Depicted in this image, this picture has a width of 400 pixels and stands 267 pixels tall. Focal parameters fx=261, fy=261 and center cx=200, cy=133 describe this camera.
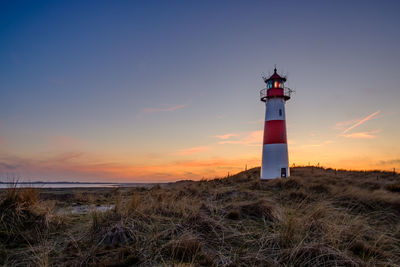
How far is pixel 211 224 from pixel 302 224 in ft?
5.39

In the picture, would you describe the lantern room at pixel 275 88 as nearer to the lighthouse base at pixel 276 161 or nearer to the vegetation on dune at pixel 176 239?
the lighthouse base at pixel 276 161

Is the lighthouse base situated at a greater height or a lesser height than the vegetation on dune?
greater

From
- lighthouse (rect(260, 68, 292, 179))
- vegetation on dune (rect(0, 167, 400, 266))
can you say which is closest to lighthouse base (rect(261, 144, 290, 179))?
lighthouse (rect(260, 68, 292, 179))

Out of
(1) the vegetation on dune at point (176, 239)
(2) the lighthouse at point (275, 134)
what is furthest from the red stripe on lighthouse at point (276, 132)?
(1) the vegetation on dune at point (176, 239)

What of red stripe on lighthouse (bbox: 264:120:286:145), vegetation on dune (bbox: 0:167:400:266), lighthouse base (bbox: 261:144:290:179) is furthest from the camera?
red stripe on lighthouse (bbox: 264:120:286:145)

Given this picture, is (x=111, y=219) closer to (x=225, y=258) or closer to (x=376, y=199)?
(x=225, y=258)

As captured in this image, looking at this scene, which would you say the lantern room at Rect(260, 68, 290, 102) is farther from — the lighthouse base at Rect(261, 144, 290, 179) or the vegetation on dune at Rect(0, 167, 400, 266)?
the vegetation on dune at Rect(0, 167, 400, 266)

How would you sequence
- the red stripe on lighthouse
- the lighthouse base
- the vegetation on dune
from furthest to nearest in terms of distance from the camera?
the red stripe on lighthouse, the lighthouse base, the vegetation on dune

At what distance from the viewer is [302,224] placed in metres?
4.70

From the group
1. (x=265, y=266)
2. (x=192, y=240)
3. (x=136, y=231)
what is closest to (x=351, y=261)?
(x=265, y=266)

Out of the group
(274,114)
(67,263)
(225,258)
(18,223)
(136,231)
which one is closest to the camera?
(67,263)

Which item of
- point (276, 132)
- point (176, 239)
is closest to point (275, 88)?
point (276, 132)

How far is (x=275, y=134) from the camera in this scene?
20.2 metres

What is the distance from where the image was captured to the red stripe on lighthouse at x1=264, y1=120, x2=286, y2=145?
20.2 m
